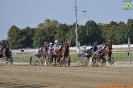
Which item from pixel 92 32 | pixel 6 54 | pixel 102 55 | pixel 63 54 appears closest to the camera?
pixel 102 55

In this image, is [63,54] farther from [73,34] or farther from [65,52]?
[73,34]

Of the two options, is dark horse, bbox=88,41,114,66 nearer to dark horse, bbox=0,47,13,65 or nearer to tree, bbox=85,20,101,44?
dark horse, bbox=0,47,13,65

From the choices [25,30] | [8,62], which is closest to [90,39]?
[25,30]

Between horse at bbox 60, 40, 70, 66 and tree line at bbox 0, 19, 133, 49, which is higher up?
tree line at bbox 0, 19, 133, 49

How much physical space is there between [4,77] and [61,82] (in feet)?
14.4

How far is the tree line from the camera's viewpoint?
99.2m

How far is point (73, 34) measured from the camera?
95188 mm

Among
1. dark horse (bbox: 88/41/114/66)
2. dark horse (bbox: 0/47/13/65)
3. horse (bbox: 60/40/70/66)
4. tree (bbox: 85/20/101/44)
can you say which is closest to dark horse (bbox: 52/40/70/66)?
horse (bbox: 60/40/70/66)

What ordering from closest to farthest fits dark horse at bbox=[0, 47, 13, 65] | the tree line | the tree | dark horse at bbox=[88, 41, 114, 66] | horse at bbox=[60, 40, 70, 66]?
dark horse at bbox=[88, 41, 114, 66] → horse at bbox=[60, 40, 70, 66] → dark horse at bbox=[0, 47, 13, 65] → the tree line → the tree

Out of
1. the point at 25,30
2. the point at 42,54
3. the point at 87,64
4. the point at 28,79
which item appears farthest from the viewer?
the point at 25,30

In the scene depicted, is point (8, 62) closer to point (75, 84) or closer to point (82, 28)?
point (75, 84)

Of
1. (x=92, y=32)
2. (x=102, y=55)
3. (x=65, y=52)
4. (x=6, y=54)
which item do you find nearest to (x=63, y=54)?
(x=65, y=52)

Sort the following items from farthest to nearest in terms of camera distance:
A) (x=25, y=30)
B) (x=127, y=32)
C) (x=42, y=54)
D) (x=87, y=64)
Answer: (x=25, y=30)
(x=127, y=32)
(x=42, y=54)
(x=87, y=64)

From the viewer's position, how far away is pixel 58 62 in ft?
111
